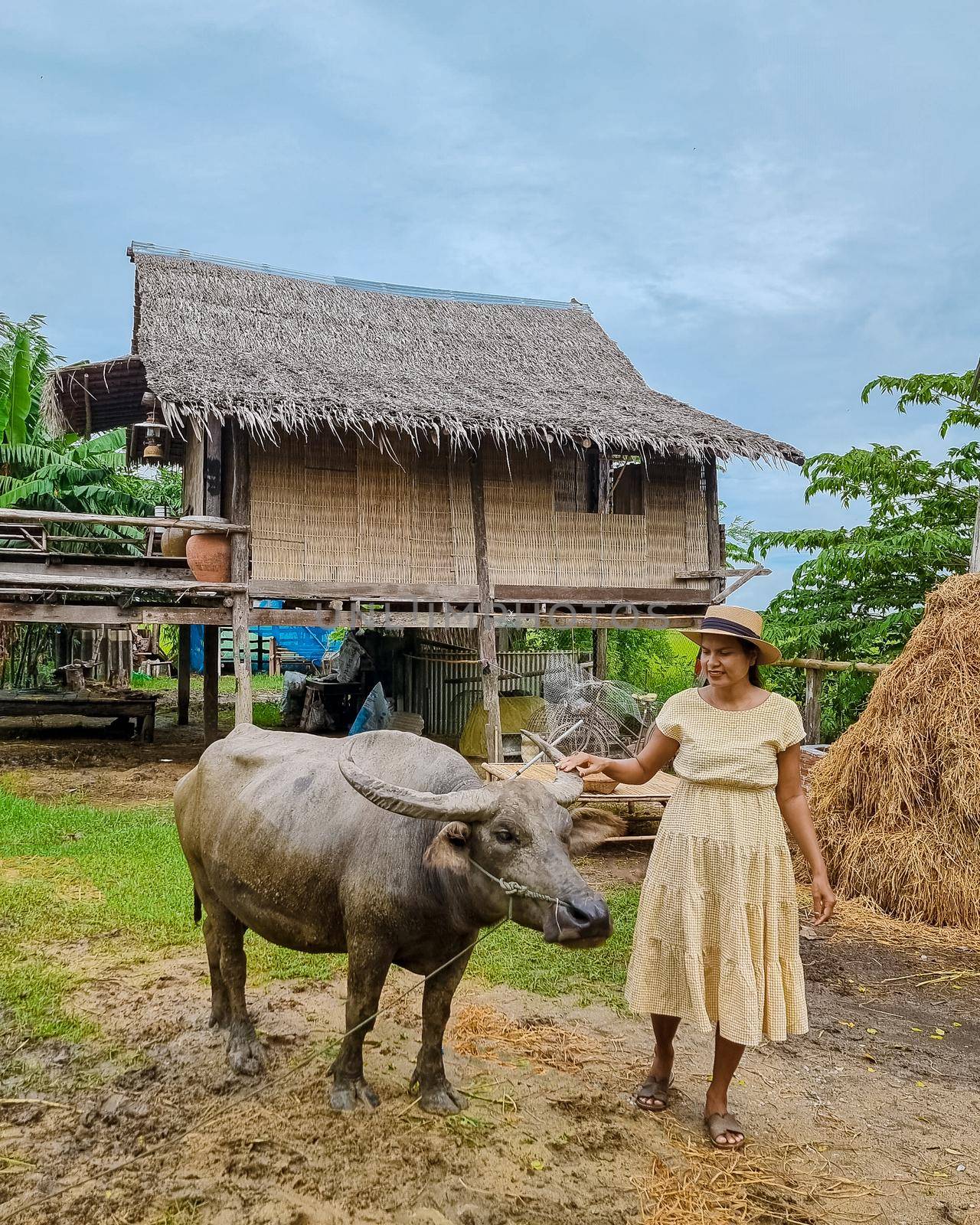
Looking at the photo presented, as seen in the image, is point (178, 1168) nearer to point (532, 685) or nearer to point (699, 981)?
point (699, 981)

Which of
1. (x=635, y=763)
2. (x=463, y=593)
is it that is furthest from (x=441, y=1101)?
(x=463, y=593)

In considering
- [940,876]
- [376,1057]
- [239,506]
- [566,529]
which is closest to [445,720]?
[566,529]

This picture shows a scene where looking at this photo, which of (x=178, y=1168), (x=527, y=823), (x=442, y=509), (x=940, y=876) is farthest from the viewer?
(x=442, y=509)

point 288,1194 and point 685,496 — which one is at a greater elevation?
point 685,496

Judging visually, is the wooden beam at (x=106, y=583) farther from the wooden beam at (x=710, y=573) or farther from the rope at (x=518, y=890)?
the rope at (x=518, y=890)

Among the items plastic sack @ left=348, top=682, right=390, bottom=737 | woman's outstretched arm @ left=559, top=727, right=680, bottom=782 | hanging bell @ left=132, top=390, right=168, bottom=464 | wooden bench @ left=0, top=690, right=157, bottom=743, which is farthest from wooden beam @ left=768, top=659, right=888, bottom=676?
wooden bench @ left=0, top=690, right=157, bottom=743

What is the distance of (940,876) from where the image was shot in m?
5.90

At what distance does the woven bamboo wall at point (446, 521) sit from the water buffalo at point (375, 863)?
23.2ft

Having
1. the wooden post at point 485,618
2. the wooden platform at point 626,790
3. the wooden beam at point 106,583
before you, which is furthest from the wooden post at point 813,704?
the wooden beam at point 106,583

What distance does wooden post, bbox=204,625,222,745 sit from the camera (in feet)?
40.7

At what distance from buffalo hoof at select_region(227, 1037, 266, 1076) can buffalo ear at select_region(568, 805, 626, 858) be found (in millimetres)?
1686

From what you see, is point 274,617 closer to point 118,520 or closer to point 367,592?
point 367,592

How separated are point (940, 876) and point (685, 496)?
23.9 ft

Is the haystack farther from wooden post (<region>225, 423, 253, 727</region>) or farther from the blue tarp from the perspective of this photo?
the blue tarp
